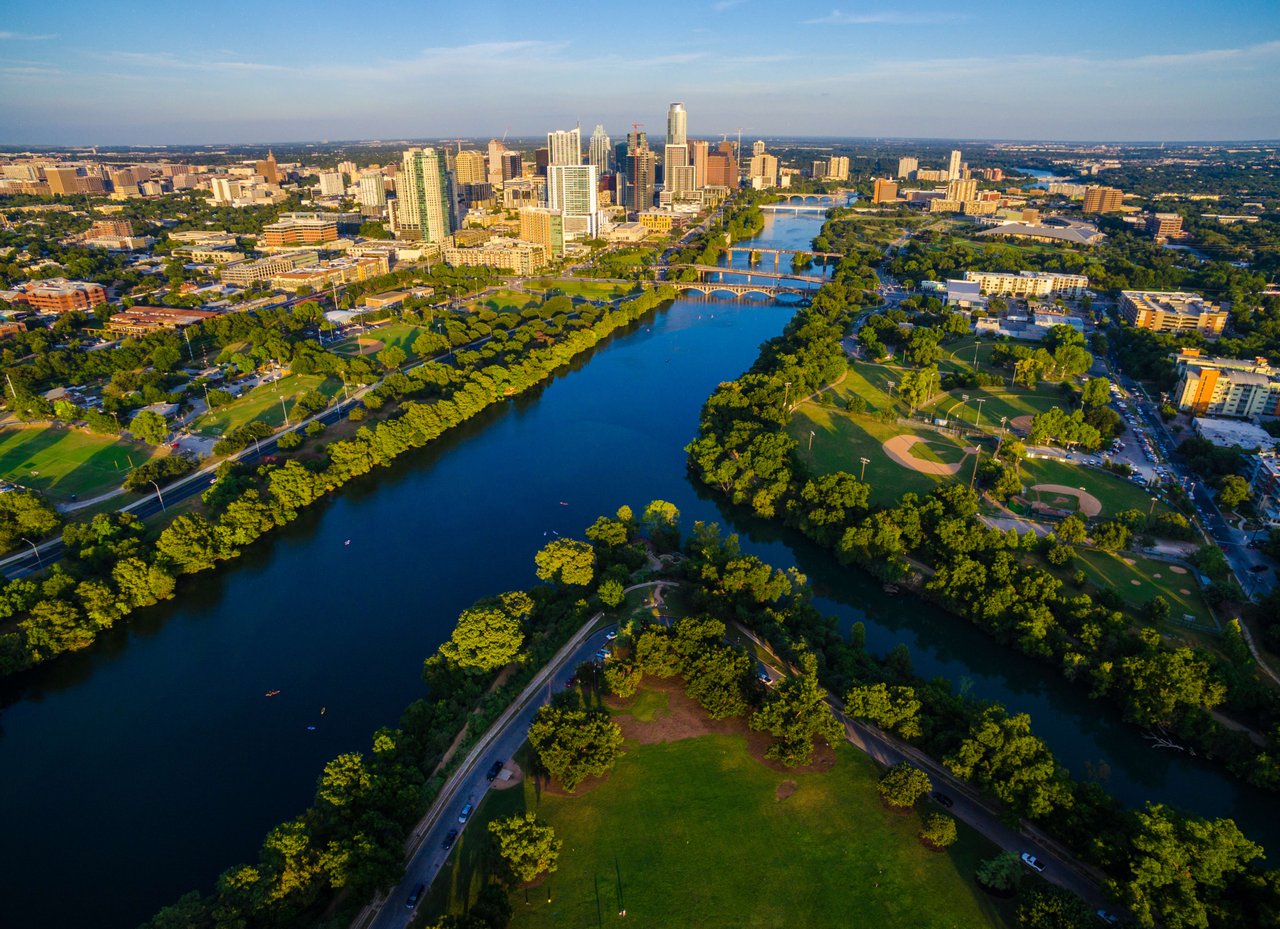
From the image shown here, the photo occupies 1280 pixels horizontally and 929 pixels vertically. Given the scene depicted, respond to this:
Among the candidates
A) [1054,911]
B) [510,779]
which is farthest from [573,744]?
[1054,911]

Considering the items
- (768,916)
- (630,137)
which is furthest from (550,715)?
(630,137)

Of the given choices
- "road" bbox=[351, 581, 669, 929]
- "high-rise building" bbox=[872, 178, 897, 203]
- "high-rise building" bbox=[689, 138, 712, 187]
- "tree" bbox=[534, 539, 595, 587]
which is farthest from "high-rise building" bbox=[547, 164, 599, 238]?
"road" bbox=[351, 581, 669, 929]

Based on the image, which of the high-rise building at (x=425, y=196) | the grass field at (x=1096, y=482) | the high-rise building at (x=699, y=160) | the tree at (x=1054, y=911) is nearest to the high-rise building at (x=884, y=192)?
the high-rise building at (x=699, y=160)

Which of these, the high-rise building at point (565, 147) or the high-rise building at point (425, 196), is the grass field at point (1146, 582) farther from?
the high-rise building at point (565, 147)

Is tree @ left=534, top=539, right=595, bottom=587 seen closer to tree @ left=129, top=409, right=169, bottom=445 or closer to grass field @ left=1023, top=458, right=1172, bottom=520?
grass field @ left=1023, top=458, right=1172, bottom=520

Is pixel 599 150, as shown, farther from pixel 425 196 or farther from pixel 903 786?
pixel 903 786
